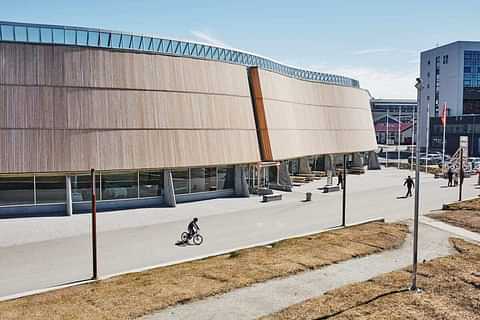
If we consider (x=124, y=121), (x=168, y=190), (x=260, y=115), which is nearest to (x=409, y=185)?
(x=260, y=115)

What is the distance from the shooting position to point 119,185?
93.8ft

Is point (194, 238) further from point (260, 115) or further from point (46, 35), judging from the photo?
point (260, 115)

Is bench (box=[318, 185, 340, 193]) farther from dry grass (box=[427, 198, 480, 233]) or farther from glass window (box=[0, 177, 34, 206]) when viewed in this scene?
glass window (box=[0, 177, 34, 206])

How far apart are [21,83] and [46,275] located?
14024 mm

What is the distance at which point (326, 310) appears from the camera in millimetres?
11727

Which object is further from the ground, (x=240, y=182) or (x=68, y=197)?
(x=240, y=182)

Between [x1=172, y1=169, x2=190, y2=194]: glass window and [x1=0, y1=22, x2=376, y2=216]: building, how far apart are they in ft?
0.24

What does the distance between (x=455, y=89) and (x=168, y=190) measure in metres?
78.9

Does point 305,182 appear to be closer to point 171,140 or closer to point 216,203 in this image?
point 216,203

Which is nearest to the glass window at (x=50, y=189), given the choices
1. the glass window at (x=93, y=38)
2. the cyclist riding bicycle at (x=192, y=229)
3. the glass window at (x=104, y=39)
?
the glass window at (x=93, y=38)

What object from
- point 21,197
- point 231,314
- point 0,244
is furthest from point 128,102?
point 231,314

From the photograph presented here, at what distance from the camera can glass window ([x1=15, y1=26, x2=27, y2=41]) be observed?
85.4ft

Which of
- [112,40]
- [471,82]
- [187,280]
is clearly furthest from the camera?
[471,82]

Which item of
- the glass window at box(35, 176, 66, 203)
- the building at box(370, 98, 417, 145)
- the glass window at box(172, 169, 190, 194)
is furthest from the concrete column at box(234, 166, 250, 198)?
the building at box(370, 98, 417, 145)
